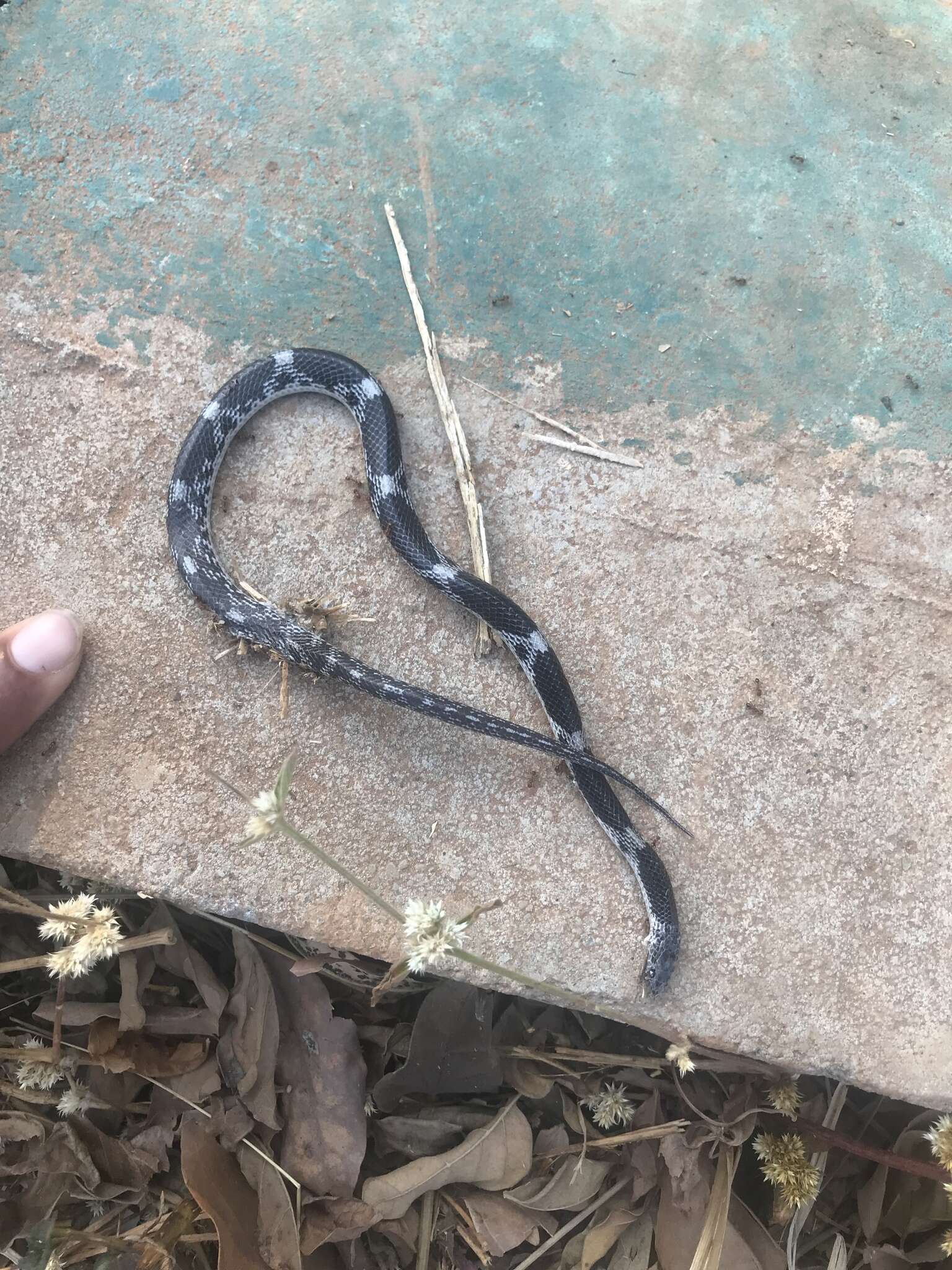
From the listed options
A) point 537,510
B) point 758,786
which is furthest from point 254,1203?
point 537,510

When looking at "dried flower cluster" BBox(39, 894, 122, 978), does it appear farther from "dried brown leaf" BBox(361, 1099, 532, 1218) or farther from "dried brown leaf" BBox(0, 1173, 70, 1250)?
"dried brown leaf" BBox(361, 1099, 532, 1218)

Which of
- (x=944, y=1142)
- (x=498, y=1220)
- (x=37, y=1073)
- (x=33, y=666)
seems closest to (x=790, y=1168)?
(x=944, y=1142)

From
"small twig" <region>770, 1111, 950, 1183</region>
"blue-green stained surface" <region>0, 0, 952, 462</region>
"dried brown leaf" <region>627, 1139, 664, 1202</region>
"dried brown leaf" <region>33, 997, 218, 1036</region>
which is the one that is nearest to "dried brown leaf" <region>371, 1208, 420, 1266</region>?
"dried brown leaf" <region>627, 1139, 664, 1202</region>

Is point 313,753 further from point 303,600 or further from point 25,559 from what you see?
point 25,559

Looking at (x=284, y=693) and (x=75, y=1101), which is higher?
(x=284, y=693)

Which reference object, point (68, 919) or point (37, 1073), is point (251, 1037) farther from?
point (68, 919)

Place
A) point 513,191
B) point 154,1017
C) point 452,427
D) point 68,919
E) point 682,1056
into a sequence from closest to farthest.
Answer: point 68,919 → point 682,1056 → point 154,1017 → point 452,427 → point 513,191

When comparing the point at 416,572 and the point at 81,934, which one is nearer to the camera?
the point at 81,934
